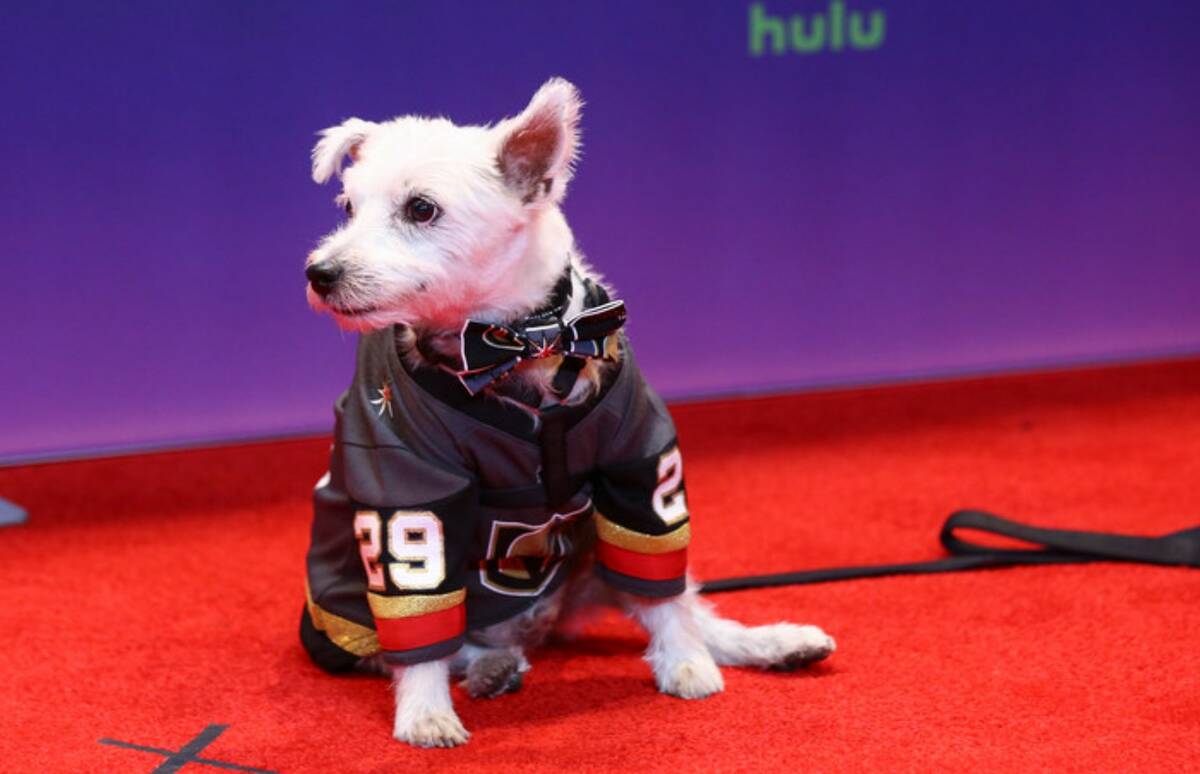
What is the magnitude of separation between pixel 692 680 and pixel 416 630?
42 cm

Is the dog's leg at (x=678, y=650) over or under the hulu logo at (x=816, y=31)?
under

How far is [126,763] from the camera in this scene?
1823 mm

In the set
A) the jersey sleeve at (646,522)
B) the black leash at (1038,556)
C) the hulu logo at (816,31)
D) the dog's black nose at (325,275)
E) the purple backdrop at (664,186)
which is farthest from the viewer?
the hulu logo at (816,31)

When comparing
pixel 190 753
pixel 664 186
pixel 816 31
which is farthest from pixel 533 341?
pixel 816 31

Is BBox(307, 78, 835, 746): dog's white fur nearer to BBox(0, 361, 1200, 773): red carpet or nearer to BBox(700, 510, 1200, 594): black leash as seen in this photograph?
BBox(0, 361, 1200, 773): red carpet

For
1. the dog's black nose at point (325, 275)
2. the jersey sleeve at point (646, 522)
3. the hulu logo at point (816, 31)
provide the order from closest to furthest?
the dog's black nose at point (325, 275) → the jersey sleeve at point (646, 522) → the hulu logo at point (816, 31)

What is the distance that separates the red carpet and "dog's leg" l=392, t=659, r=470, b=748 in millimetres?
26

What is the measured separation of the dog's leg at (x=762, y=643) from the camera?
2061 mm

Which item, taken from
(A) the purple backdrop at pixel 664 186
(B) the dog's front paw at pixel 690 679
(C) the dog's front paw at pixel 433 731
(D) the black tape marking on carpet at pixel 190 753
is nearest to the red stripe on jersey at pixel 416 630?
(C) the dog's front paw at pixel 433 731

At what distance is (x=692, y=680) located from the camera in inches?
78.2

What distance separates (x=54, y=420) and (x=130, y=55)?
0.89m

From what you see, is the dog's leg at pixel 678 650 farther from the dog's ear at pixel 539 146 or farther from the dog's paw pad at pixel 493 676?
the dog's ear at pixel 539 146

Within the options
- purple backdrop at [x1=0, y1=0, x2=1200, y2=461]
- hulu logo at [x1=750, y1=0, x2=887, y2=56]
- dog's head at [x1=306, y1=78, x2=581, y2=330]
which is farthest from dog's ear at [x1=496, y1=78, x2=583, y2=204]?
hulu logo at [x1=750, y1=0, x2=887, y2=56]

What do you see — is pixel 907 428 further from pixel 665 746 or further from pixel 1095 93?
pixel 665 746
